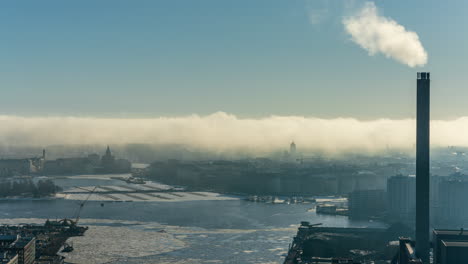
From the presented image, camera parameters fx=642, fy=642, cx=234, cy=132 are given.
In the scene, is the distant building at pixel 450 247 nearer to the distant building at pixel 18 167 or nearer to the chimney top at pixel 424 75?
the chimney top at pixel 424 75

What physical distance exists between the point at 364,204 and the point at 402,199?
1.86 m

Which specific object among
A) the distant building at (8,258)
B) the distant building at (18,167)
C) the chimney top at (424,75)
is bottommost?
the distant building at (8,258)

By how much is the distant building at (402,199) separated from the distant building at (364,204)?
0.97 meters

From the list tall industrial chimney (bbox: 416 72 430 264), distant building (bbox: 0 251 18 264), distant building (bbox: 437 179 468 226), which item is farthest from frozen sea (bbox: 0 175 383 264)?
tall industrial chimney (bbox: 416 72 430 264)

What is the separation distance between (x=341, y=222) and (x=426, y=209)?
955 cm

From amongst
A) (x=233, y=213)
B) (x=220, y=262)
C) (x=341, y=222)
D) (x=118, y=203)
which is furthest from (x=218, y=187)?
(x=220, y=262)

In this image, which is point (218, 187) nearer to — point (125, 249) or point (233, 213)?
point (233, 213)

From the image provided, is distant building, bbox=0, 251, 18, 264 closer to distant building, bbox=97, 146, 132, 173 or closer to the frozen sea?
the frozen sea

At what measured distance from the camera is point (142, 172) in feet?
191

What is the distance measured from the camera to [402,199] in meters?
28.2

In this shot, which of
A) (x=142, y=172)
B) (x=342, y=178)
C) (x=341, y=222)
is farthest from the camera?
(x=142, y=172)

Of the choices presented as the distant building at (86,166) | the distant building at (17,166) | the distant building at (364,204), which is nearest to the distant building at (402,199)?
the distant building at (364,204)

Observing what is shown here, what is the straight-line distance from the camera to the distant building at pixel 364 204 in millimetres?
28969

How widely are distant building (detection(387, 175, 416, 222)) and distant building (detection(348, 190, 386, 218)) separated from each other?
0.97 meters
